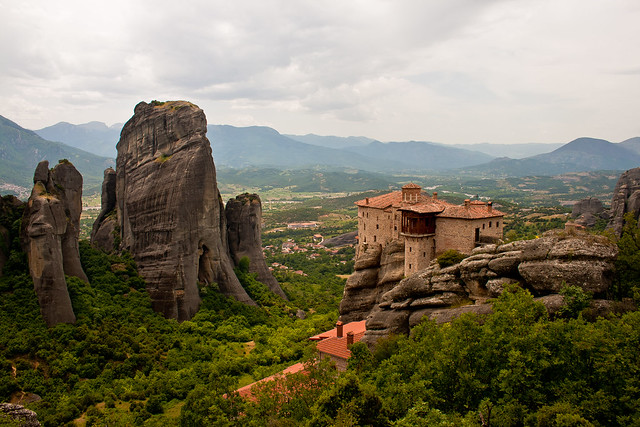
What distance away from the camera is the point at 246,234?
63.2 metres

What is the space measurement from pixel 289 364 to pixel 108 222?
3065 centimetres

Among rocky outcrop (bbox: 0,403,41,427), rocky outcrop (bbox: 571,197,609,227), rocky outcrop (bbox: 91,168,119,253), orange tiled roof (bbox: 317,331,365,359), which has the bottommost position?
orange tiled roof (bbox: 317,331,365,359)

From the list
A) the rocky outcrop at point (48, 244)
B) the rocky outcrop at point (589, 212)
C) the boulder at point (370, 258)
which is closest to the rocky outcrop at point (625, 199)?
the rocky outcrop at point (589, 212)

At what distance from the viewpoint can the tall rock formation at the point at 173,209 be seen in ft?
159

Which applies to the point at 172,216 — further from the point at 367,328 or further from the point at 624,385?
the point at 624,385

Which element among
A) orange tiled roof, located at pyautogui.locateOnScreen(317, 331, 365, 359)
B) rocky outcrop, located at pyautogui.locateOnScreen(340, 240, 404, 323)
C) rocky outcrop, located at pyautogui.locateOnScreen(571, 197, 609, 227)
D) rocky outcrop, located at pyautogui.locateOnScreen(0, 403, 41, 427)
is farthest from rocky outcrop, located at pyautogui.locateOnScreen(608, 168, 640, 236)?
rocky outcrop, located at pyautogui.locateOnScreen(0, 403, 41, 427)

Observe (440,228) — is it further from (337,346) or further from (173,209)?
(173,209)

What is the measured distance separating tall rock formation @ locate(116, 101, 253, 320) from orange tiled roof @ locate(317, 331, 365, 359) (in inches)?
726

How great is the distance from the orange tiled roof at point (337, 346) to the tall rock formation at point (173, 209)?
1844 centimetres

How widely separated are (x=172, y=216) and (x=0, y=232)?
49.3 feet

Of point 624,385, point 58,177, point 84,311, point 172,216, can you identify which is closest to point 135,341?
point 84,311

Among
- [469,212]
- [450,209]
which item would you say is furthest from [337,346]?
[469,212]

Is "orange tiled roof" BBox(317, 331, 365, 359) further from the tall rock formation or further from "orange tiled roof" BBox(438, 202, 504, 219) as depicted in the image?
the tall rock formation

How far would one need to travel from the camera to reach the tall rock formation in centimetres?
4856
